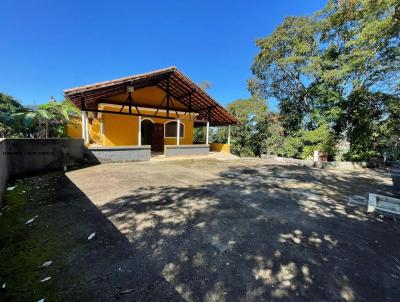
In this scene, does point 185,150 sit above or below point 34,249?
above

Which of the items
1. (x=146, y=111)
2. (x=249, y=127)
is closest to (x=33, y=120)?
(x=146, y=111)

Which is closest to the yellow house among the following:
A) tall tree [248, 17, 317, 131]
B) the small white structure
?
tall tree [248, 17, 317, 131]

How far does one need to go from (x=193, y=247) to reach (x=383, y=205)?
492cm

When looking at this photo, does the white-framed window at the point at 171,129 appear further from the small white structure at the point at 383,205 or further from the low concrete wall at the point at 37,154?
the small white structure at the point at 383,205

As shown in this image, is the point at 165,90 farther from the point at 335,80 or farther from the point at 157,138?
the point at 335,80

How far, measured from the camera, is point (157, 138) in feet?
49.7

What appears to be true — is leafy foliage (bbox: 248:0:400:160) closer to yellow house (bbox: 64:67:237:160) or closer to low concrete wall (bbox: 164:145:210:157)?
yellow house (bbox: 64:67:237:160)

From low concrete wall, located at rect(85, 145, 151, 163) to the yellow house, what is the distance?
5 cm

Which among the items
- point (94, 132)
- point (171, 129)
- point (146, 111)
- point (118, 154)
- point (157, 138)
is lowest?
point (118, 154)

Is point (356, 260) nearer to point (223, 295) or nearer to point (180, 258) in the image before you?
point (223, 295)

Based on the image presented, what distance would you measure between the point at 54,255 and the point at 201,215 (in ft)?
7.77

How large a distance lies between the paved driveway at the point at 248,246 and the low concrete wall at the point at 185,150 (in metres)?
7.11

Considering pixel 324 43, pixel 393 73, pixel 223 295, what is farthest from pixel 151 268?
pixel 324 43

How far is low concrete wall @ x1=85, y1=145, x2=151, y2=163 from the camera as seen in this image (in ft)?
32.1
